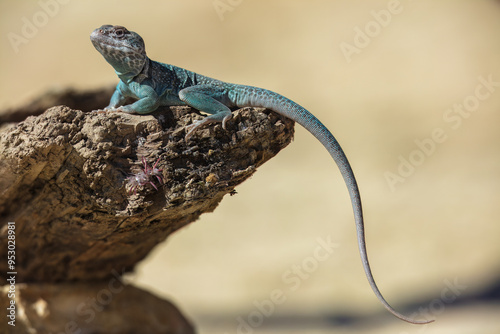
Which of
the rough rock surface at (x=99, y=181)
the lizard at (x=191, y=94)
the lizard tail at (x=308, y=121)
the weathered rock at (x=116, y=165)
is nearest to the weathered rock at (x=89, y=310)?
the rough rock surface at (x=99, y=181)

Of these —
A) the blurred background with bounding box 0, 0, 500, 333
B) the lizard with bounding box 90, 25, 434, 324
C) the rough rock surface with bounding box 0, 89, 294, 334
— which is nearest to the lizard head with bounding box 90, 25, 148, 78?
the lizard with bounding box 90, 25, 434, 324

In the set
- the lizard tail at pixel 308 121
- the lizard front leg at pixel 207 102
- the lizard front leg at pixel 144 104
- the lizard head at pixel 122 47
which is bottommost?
the lizard tail at pixel 308 121

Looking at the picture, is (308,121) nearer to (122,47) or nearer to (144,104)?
(144,104)

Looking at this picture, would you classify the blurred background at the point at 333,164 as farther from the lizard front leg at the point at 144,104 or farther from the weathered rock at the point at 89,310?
the lizard front leg at the point at 144,104

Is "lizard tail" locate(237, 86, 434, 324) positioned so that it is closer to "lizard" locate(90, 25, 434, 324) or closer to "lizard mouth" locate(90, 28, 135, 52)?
"lizard" locate(90, 25, 434, 324)

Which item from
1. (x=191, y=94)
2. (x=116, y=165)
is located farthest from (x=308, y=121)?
(x=116, y=165)

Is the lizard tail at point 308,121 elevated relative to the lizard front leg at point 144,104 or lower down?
lower down

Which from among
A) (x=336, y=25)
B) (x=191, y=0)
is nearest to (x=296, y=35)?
(x=336, y=25)
